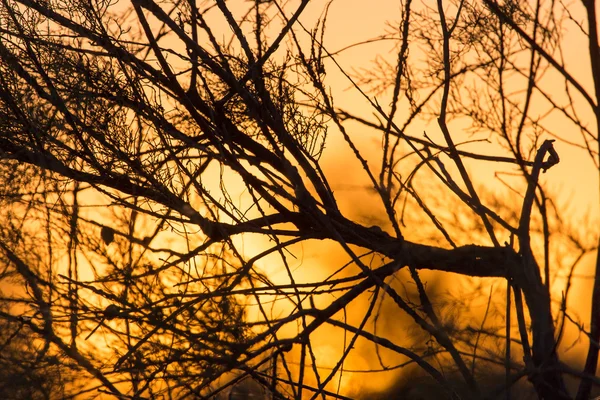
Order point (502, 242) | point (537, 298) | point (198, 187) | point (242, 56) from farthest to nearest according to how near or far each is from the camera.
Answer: point (242, 56) → point (502, 242) → point (198, 187) → point (537, 298)

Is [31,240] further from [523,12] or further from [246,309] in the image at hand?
[523,12]

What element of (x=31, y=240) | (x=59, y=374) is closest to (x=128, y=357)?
(x=59, y=374)

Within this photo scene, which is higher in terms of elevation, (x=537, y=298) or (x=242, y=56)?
(x=242, y=56)

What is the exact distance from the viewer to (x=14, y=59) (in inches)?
109

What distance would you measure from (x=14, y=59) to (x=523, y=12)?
1.85 metres

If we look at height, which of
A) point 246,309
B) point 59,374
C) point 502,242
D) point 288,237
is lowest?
point 59,374

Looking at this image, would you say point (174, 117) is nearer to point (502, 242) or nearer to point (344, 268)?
point (344, 268)

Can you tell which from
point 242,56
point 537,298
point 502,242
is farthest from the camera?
point 242,56

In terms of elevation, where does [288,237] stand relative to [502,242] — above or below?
above

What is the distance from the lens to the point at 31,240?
118 inches

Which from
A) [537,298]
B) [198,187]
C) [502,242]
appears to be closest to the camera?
[537,298]

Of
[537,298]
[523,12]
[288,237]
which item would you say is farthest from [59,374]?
Answer: [523,12]

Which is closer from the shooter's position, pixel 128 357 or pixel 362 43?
pixel 128 357

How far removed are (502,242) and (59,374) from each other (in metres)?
1.60
